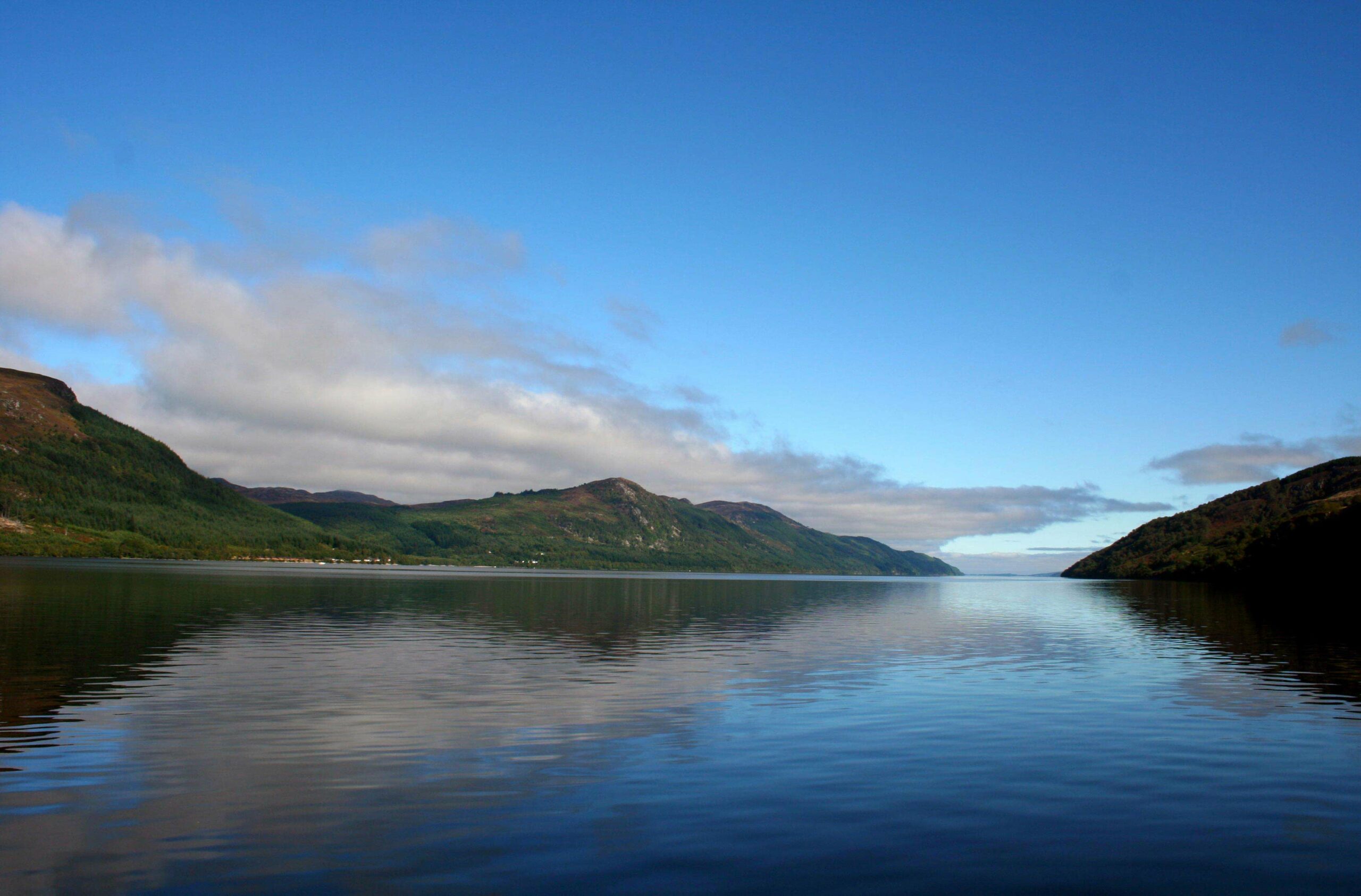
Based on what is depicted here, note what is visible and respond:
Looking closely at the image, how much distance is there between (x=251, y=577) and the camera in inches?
7746

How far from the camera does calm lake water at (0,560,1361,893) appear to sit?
1664 cm

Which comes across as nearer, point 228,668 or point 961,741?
point 961,741

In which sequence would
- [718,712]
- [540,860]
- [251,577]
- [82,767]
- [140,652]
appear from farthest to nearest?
[251,577] → [140,652] → [718,712] → [82,767] → [540,860]

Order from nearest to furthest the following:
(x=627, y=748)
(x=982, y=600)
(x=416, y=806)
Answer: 1. (x=416, y=806)
2. (x=627, y=748)
3. (x=982, y=600)

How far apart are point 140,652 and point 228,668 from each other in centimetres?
942

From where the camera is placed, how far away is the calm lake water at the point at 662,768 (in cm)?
1664

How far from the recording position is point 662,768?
2525 centimetres

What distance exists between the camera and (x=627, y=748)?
27969 mm

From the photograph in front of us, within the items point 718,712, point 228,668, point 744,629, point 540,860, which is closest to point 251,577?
point 744,629

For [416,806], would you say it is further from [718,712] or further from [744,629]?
[744,629]

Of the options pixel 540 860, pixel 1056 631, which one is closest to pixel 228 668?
pixel 540 860

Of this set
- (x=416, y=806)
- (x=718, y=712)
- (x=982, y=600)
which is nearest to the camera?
Answer: (x=416, y=806)

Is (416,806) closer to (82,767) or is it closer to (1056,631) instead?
(82,767)

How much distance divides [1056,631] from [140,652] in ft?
264
